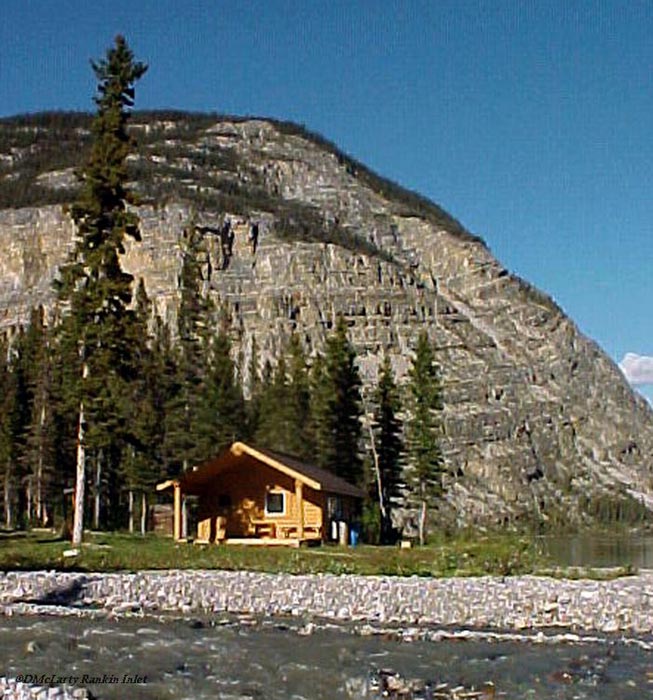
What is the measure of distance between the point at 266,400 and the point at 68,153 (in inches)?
5316

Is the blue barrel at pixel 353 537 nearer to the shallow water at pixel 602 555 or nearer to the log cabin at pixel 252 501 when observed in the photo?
the log cabin at pixel 252 501

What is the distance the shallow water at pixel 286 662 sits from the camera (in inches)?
552

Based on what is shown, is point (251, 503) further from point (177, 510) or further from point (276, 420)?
point (276, 420)

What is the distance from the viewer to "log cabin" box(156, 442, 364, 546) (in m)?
40.6

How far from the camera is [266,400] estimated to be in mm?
65562

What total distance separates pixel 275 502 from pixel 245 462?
194 centimetres

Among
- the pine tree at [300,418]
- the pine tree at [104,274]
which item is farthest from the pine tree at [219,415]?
the pine tree at [104,274]

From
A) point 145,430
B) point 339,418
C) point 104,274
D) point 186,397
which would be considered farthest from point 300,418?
point 104,274

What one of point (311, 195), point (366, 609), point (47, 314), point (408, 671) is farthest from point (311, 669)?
point (311, 195)

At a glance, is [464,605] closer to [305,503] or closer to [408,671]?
[408,671]

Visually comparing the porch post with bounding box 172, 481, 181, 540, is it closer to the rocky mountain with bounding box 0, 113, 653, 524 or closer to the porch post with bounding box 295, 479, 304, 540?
the porch post with bounding box 295, 479, 304, 540

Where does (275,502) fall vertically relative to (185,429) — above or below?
below

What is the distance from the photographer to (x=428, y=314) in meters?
148

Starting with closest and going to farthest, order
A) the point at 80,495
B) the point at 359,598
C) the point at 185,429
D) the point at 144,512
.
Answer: the point at 359,598
the point at 80,495
the point at 144,512
the point at 185,429
